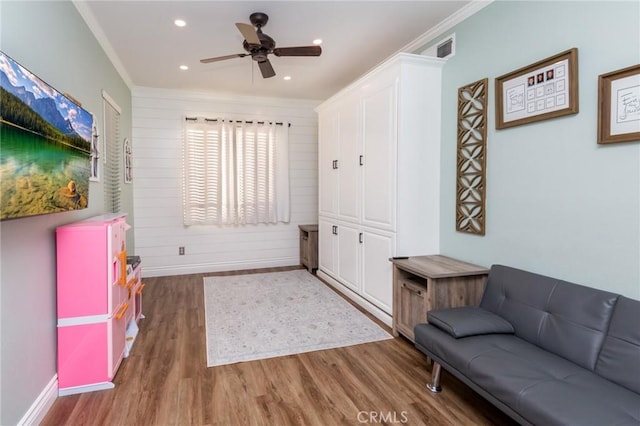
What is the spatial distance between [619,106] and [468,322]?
146cm

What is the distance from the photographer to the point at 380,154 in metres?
3.37

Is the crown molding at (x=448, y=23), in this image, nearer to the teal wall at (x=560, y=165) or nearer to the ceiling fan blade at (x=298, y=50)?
the teal wall at (x=560, y=165)

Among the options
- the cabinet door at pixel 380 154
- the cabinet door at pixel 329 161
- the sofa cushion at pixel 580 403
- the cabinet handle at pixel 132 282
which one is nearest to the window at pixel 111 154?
the cabinet handle at pixel 132 282

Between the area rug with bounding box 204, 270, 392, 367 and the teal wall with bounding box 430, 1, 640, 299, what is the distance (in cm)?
131

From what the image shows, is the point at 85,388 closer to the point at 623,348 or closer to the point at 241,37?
the point at 623,348

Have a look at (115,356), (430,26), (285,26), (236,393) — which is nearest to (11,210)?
(115,356)

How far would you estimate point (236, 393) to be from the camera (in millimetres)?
2217

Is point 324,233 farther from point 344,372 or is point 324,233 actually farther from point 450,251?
point 344,372

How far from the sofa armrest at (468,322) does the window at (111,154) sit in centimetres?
332

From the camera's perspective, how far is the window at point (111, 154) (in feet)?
11.7

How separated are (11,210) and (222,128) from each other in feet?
13.5

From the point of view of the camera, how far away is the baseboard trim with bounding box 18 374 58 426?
72.1 inches

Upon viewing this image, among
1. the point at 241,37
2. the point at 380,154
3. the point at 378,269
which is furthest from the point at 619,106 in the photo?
the point at 241,37

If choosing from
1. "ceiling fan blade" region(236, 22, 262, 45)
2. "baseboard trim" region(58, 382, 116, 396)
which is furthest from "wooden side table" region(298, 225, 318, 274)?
"baseboard trim" region(58, 382, 116, 396)
